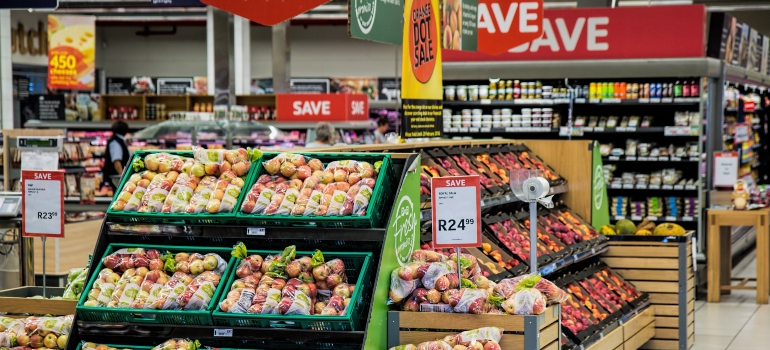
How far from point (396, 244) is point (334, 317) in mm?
530

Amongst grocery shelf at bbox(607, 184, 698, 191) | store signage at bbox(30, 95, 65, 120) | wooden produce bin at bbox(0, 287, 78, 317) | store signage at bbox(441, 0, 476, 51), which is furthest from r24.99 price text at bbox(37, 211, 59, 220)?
store signage at bbox(30, 95, 65, 120)

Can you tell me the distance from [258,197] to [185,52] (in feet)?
77.4

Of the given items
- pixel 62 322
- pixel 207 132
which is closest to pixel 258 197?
pixel 62 322

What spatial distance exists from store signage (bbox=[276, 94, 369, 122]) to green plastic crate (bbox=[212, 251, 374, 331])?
35.9 feet

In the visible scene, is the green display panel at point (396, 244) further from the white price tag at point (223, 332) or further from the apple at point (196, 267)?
the apple at point (196, 267)

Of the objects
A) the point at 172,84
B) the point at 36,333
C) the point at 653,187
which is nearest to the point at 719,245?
the point at 653,187

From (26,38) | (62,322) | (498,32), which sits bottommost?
(62,322)

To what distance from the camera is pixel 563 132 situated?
10.2 m

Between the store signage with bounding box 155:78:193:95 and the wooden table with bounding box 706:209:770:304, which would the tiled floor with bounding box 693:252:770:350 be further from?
the store signage with bounding box 155:78:193:95

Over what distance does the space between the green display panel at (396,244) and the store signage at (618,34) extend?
612cm

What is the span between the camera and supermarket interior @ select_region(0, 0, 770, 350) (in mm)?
3791

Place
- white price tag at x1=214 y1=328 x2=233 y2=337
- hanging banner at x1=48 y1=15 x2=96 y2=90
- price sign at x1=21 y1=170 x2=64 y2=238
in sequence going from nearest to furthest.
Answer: white price tag at x1=214 y1=328 x2=233 y2=337
price sign at x1=21 y1=170 x2=64 y2=238
hanging banner at x1=48 y1=15 x2=96 y2=90

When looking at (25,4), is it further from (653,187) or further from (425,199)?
(653,187)

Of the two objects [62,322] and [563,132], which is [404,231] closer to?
[62,322]
